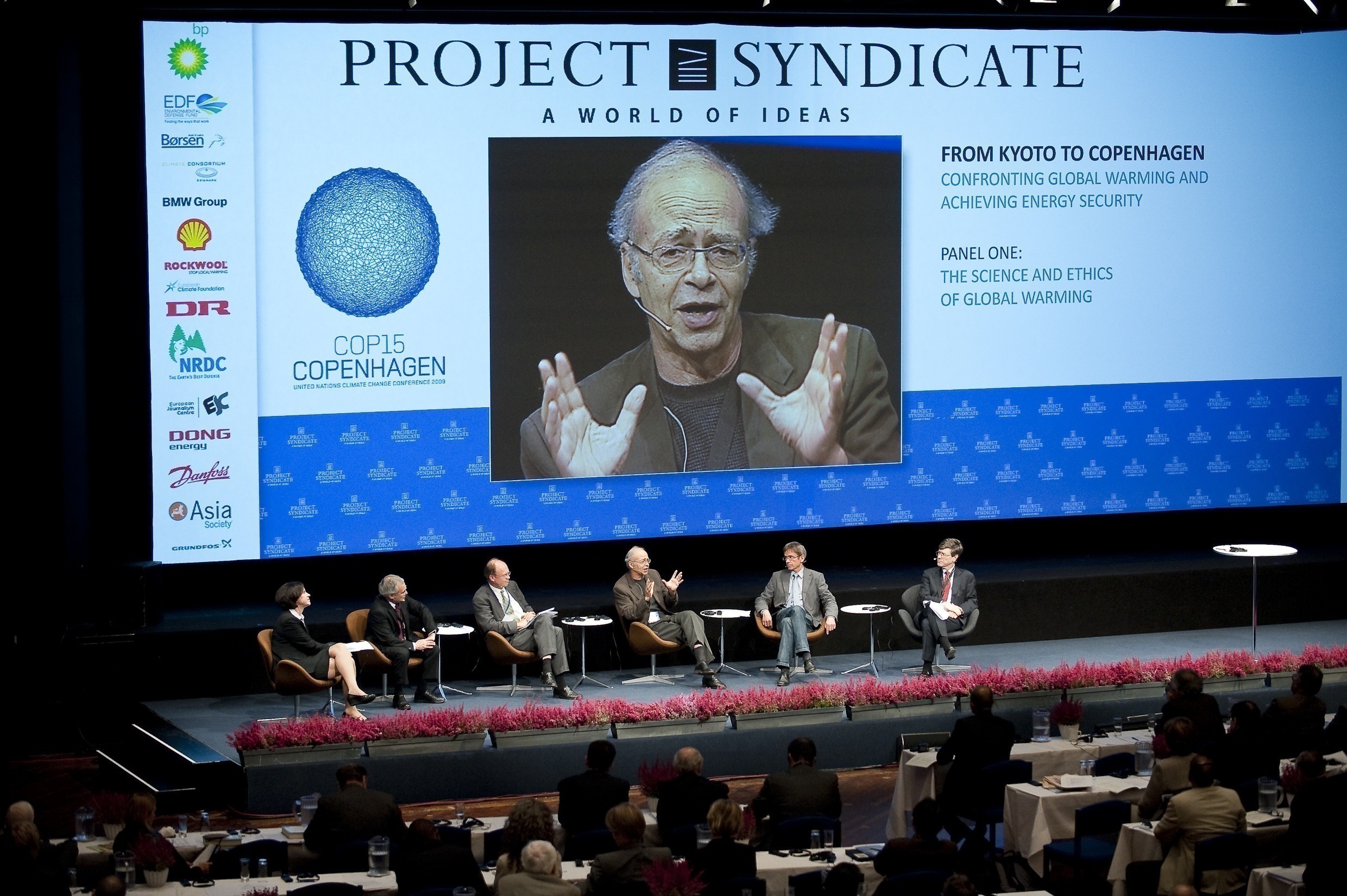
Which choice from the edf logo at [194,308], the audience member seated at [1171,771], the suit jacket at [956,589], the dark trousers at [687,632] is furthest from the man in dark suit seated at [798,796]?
the edf logo at [194,308]

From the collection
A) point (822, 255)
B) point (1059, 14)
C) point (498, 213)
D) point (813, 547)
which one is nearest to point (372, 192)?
point (498, 213)

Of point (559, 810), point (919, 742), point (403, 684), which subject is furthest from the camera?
point (403, 684)

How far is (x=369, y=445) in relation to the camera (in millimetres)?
11477

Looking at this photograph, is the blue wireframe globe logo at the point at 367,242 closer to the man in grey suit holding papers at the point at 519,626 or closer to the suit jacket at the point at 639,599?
the man in grey suit holding papers at the point at 519,626

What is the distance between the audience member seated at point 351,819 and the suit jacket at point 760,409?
16.0ft

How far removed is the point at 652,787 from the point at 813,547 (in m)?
5.56

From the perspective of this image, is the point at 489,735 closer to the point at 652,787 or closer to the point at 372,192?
the point at 652,787

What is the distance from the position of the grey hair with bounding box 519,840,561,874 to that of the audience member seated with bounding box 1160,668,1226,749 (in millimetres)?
3674

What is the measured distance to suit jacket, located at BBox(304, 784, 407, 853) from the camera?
7020 mm

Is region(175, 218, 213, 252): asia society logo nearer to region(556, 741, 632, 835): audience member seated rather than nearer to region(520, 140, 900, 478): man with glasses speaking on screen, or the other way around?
region(520, 140, 900, 478): man with glasses speaking on screen

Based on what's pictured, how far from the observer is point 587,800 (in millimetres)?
7363

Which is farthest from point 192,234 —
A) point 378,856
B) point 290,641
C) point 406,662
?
point 378,856

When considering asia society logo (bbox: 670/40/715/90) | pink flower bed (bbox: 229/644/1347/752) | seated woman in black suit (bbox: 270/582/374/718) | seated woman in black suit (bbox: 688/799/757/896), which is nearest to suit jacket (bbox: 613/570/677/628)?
pink flower bed (bbox: 229/644/1347/752)

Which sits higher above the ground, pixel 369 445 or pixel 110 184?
pixel 110 184
